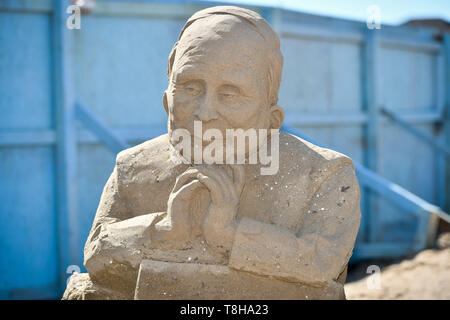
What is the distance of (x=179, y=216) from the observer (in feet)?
7.80

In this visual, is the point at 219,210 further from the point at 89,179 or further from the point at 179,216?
the point at 89,179

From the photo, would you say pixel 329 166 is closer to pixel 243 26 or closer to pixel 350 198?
pixel 350 198

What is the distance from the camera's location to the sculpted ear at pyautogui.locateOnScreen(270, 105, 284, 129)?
2.61 meters

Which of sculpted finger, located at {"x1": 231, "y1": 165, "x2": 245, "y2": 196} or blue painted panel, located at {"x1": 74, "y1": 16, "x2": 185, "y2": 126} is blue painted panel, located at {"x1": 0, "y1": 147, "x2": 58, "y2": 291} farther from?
sculpted finger, located at {"x1": 231, "y1": 165, "x2": 245, "y2": 196}

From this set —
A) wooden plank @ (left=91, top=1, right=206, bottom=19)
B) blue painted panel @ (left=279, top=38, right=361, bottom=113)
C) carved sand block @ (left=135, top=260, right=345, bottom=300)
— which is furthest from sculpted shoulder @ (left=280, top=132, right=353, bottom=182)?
blue painted panel @ (left=279, top=38, right=361, bottom=113)

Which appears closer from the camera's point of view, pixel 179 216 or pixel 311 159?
pixel 179 216

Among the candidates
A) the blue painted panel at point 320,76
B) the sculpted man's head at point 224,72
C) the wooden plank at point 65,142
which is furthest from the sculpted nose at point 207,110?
the blue painted panel at point 320,76

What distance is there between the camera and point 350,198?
248 centimetres

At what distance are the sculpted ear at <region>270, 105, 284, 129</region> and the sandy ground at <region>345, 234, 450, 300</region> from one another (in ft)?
7.14

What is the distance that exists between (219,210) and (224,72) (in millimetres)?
619

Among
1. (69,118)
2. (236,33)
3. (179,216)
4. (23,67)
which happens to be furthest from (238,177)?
(23,67)

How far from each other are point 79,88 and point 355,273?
332cm

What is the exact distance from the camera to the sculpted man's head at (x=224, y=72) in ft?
7.85
